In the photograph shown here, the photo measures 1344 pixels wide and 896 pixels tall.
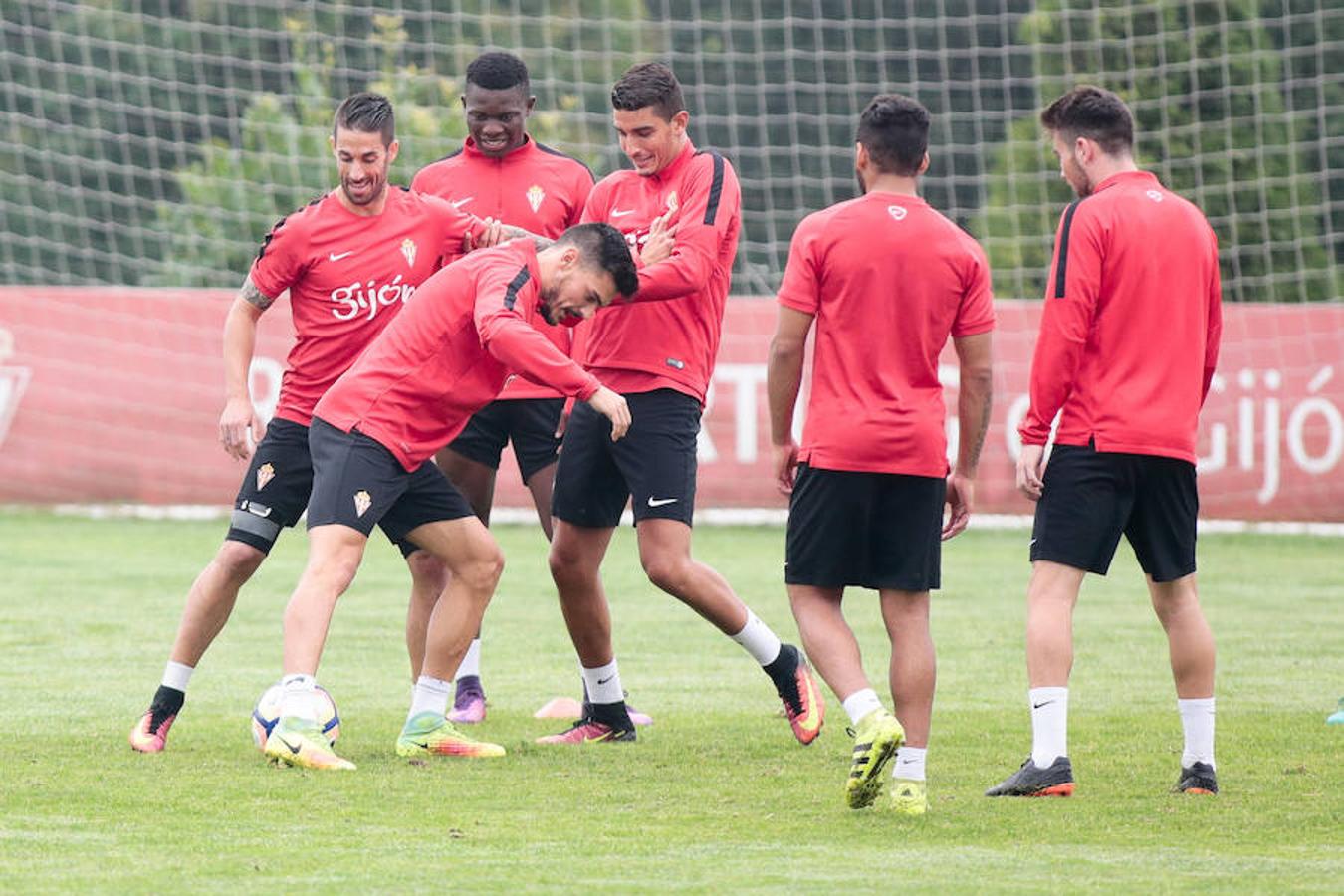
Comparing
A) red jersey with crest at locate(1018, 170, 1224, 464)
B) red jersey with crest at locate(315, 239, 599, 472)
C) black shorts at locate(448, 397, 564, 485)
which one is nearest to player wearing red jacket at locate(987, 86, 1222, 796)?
red jersey with crest at locate(1018, 170, 1224, 464)

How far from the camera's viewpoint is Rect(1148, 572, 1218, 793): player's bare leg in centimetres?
639

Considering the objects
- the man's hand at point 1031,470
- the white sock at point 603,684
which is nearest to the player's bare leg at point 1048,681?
the man's hand at point 1031,470

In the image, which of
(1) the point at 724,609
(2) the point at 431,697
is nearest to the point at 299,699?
(2) the point at 431,697

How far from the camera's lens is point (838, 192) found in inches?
1091

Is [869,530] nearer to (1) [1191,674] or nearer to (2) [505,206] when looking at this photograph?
(1) [1191,674]

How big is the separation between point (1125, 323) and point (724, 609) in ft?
6.02

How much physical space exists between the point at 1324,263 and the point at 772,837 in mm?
18183

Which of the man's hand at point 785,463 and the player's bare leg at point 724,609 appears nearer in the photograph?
the man's hand at point 785,463

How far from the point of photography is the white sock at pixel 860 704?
5953 millimetres

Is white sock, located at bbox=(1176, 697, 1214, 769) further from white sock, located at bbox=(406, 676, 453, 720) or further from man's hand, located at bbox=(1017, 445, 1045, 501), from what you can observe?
white sock, located at bbox=(406, 676, 453, 720)

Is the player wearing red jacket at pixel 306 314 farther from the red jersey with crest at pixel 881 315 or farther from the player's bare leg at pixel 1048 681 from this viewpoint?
the player's bare leg at pixel 1048 681

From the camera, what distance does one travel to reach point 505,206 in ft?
26.6

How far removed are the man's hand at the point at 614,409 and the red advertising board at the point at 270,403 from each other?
1077 cm

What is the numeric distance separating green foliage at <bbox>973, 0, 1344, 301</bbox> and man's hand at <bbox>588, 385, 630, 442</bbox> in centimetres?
1493
